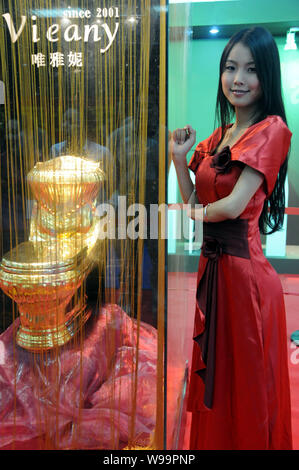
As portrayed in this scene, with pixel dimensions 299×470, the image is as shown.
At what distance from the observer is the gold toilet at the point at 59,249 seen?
110 centimetres

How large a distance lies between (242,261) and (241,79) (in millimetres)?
555

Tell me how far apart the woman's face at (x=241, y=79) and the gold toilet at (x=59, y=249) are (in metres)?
0.50

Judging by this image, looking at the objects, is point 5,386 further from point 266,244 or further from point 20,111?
point 266,244

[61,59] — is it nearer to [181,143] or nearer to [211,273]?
[181,143]

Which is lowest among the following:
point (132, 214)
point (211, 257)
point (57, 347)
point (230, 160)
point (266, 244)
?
point (266, 244)

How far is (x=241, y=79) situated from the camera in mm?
1189

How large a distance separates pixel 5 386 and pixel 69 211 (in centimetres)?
65

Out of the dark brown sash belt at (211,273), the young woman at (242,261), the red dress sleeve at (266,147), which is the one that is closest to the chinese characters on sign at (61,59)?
the young woman at (242,261)

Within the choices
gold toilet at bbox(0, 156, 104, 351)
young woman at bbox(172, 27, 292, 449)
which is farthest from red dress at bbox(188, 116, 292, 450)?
gold toilet at bbox(0, 156, 104, 351)

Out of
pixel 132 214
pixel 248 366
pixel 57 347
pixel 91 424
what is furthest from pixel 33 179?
pixel 248 366

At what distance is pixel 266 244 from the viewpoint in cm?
366

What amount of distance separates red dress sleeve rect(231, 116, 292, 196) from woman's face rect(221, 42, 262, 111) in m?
0.09

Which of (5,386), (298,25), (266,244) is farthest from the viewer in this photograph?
(266,244)

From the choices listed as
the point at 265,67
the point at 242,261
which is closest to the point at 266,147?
the point at 265,67
